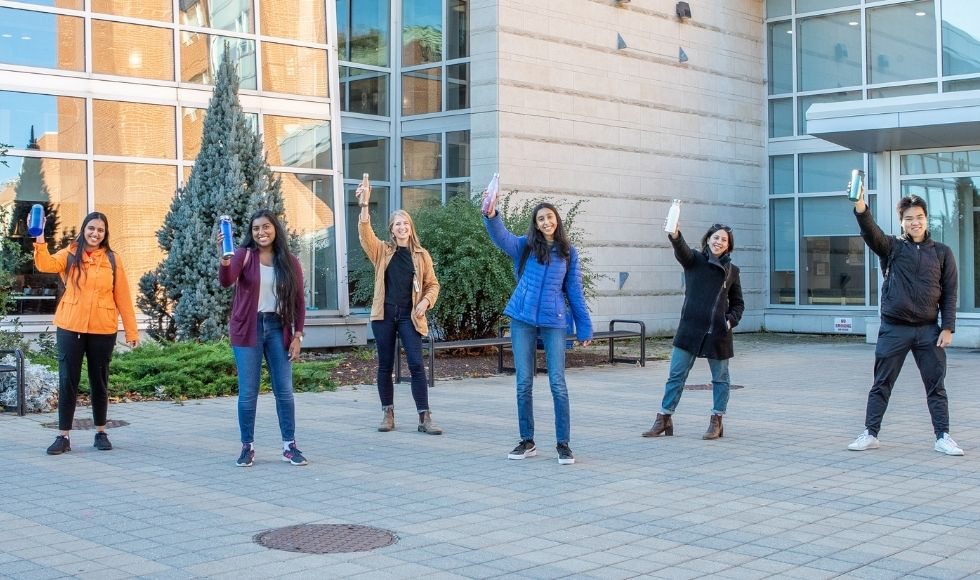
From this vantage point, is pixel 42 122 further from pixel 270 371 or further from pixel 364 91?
pixel 270 371

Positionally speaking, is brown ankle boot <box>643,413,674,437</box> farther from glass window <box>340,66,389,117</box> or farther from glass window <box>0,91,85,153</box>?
glass window <box>340,66,389,117</box>

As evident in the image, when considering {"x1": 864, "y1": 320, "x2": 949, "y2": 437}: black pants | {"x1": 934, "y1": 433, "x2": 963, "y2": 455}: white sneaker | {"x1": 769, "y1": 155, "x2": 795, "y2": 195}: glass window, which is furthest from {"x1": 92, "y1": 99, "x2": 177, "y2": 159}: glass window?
{"x1": 769, "y1": 155, "x2": 795, "y2": 195}: glass window

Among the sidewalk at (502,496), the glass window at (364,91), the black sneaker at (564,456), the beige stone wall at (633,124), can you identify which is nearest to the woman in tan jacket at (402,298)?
the sidewalk at (502,496)

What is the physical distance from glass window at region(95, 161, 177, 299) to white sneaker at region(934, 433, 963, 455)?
11.6 metres

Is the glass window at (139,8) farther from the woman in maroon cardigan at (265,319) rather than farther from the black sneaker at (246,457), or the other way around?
the black sneaker at (246,457)

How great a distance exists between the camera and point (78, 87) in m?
16.8

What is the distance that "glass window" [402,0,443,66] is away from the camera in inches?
891

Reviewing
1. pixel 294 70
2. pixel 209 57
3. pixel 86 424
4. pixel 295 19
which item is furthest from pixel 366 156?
pixel 86 424

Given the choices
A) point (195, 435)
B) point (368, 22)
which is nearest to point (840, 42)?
point (368, 22)

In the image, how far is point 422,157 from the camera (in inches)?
893

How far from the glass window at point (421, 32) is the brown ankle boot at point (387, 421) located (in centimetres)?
1367

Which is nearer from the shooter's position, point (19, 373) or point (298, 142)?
point (19, 373)

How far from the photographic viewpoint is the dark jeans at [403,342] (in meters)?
9.70

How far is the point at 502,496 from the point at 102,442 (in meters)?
3.57
